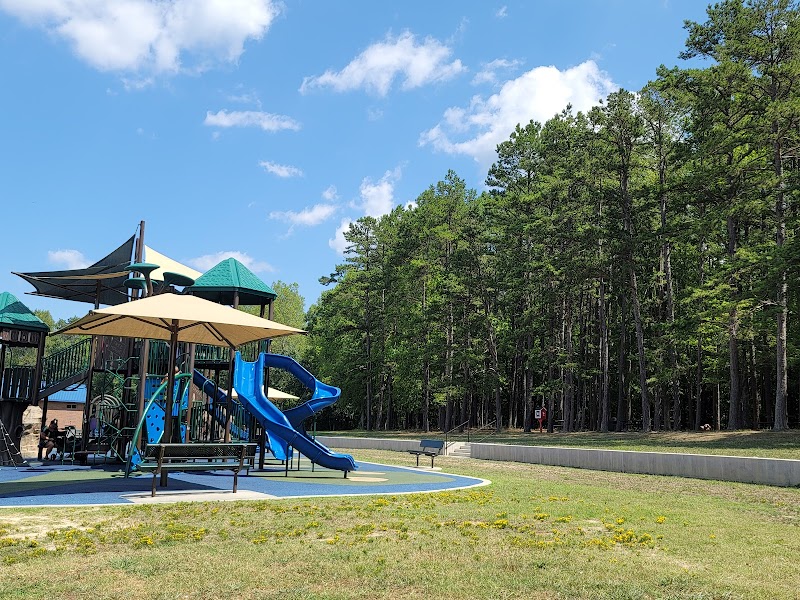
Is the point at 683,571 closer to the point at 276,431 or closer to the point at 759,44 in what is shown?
the point at 276,431

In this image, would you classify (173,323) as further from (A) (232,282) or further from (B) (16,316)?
(B) (16,316)

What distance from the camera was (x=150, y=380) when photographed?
58.9 ft

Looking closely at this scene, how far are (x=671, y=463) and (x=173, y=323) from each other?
14316mm

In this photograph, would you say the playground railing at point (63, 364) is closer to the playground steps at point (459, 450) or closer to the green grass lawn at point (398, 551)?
the green grass lawn at point (398, 551)

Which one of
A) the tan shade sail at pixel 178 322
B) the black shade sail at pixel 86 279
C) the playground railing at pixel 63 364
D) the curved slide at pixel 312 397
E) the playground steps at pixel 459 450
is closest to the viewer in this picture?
the tan shade sail at pixel 178 322

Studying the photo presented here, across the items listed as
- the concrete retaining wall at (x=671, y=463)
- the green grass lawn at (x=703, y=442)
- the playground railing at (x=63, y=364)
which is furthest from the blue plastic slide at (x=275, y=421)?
the green grass lawn at (x=703, y=442)

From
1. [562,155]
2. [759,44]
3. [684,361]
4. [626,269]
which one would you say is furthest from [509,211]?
[759,44]

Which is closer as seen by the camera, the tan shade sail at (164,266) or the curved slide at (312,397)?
the curved slide at (312,397)

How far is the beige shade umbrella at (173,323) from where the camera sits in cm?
1167

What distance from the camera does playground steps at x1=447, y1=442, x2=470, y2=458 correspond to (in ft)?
100

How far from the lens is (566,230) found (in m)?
41.1

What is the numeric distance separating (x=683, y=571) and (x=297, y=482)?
10241 millimetres

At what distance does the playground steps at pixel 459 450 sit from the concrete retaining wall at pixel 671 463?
137 inches

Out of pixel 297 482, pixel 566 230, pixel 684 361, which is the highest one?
pixel 566 230
